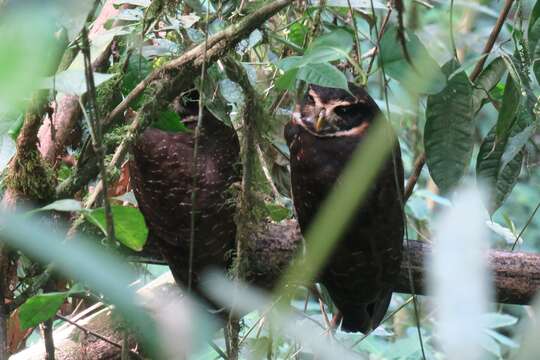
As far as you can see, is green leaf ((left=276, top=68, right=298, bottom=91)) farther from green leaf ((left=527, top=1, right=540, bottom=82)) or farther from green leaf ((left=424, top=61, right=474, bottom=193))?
green leaf ((left=527, top=1, right=540, bottom=82))

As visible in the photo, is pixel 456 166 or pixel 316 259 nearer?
pixel 316 259

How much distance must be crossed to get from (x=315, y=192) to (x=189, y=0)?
0.41 m

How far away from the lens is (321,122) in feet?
4.65

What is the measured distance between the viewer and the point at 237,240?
1410mm

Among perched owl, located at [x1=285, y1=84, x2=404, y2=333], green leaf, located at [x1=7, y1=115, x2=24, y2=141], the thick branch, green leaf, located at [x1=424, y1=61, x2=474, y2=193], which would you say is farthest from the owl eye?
green leaf, located at [x1=7, y1=115, x2=24, y2=141]

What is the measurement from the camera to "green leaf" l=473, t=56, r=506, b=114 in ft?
4.50

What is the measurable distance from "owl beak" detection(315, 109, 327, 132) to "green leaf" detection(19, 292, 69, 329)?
2.05 ft

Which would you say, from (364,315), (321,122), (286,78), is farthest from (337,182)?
(364,315)

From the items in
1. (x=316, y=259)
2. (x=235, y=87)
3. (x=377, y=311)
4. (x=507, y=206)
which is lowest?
(x=507, y=206)

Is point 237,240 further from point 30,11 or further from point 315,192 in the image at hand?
point 30,11

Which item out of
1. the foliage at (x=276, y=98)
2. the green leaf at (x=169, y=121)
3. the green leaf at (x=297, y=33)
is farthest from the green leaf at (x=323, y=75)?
the green leaf at (x=297, y=33)

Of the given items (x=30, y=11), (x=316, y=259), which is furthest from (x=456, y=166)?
(x=30, y=11)

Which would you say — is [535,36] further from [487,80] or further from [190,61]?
[190,61]

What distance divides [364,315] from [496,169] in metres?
0.44
